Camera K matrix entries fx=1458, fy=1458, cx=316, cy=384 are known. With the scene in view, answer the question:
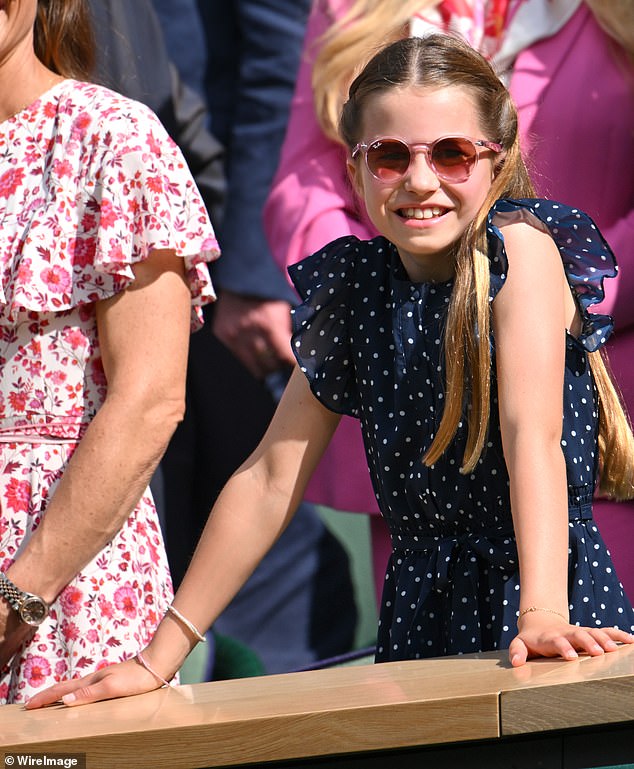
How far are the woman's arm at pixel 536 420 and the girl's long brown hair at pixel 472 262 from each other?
34mm

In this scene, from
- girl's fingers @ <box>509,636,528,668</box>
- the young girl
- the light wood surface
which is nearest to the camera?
the light wood surface

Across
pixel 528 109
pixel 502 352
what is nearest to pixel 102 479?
pixel 502 352

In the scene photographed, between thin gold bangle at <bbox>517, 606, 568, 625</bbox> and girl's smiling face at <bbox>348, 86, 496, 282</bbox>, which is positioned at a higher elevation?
girl's smiling face at <bbox>348, 86, 496, 282</bbox>

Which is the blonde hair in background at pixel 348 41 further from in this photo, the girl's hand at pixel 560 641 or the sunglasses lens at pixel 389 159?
the girl's hand at pixel 560 641

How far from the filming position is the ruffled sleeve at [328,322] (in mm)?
2199

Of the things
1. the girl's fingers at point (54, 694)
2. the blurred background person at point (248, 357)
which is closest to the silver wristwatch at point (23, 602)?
the girl's fingers at point (54, 694)

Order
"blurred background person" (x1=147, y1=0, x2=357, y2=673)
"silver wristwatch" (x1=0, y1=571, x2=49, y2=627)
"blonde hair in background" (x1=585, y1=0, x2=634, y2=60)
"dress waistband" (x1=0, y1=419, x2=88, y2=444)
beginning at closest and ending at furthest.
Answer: "silver wristwatch" (x1=0, y1=571, x2=49, y2=627) → "dress waistband" (x1=0, y1=419, x2=88, y2=444) → "blonde hair in background" (x1=585, y1=0, x2=634, y2=60) → "blurred background person" (x1=147, y1=0, x2=357, y2=673)

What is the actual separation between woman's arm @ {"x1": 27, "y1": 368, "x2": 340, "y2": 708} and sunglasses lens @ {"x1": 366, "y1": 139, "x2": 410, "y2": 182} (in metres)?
0.34

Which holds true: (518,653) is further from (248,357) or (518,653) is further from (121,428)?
(248,357)

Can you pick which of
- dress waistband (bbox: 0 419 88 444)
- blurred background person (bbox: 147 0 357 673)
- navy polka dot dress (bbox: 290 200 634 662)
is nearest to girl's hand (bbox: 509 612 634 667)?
navy polka dot dress (bbox: 290 200 634 662)

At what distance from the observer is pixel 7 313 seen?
2270 millimetres

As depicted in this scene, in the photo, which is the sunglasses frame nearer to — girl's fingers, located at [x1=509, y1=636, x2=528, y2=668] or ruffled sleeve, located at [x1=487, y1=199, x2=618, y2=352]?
ruffled sleeve, located at [x1=487, y1=199, x2=618, y2=352]

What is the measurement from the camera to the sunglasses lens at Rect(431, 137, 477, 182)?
208 centimetres

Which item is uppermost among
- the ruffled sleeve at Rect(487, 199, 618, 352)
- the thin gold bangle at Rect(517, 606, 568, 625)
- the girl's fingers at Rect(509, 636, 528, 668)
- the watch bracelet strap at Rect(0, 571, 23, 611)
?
the ruffled sleeve at Rect(487, 199, 618, 352)
